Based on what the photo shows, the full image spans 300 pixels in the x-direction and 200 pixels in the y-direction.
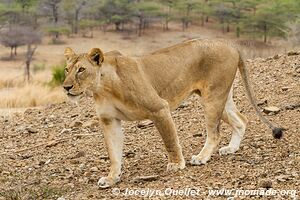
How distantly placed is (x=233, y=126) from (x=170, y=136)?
1277 mm

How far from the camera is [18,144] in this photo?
9.87m

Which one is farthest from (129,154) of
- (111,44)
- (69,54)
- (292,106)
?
(111,44)

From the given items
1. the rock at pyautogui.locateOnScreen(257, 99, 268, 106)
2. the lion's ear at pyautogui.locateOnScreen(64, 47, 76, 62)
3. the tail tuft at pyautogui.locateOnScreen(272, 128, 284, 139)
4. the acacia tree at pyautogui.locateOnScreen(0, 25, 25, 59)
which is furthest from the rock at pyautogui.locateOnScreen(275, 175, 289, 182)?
the acacia tree at pyautogui.locateOnScreen(0, 25, 25, 59)

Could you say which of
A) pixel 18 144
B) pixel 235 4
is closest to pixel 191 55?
pixel 18 144

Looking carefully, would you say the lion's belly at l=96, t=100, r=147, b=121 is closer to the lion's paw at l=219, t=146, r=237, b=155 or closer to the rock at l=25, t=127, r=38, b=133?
the lion's paw at l=219, t=146, r=237, b=155

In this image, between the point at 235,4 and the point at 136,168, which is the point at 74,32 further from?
the point at 136,168

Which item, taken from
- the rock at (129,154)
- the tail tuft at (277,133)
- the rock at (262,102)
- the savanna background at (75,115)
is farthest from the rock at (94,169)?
the rock at (262,102)

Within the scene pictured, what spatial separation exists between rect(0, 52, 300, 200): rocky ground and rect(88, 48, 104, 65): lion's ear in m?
Result: 1.23

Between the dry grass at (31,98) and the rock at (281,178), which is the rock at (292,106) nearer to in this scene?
the rock at (281,178)

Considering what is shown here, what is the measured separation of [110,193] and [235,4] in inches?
2268

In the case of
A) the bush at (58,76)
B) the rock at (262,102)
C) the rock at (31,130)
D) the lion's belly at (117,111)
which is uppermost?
the lion's belly at (117,111)

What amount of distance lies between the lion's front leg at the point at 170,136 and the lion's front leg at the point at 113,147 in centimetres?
44

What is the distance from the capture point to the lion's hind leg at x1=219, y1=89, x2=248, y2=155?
7.28 meters

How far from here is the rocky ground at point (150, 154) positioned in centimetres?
615
